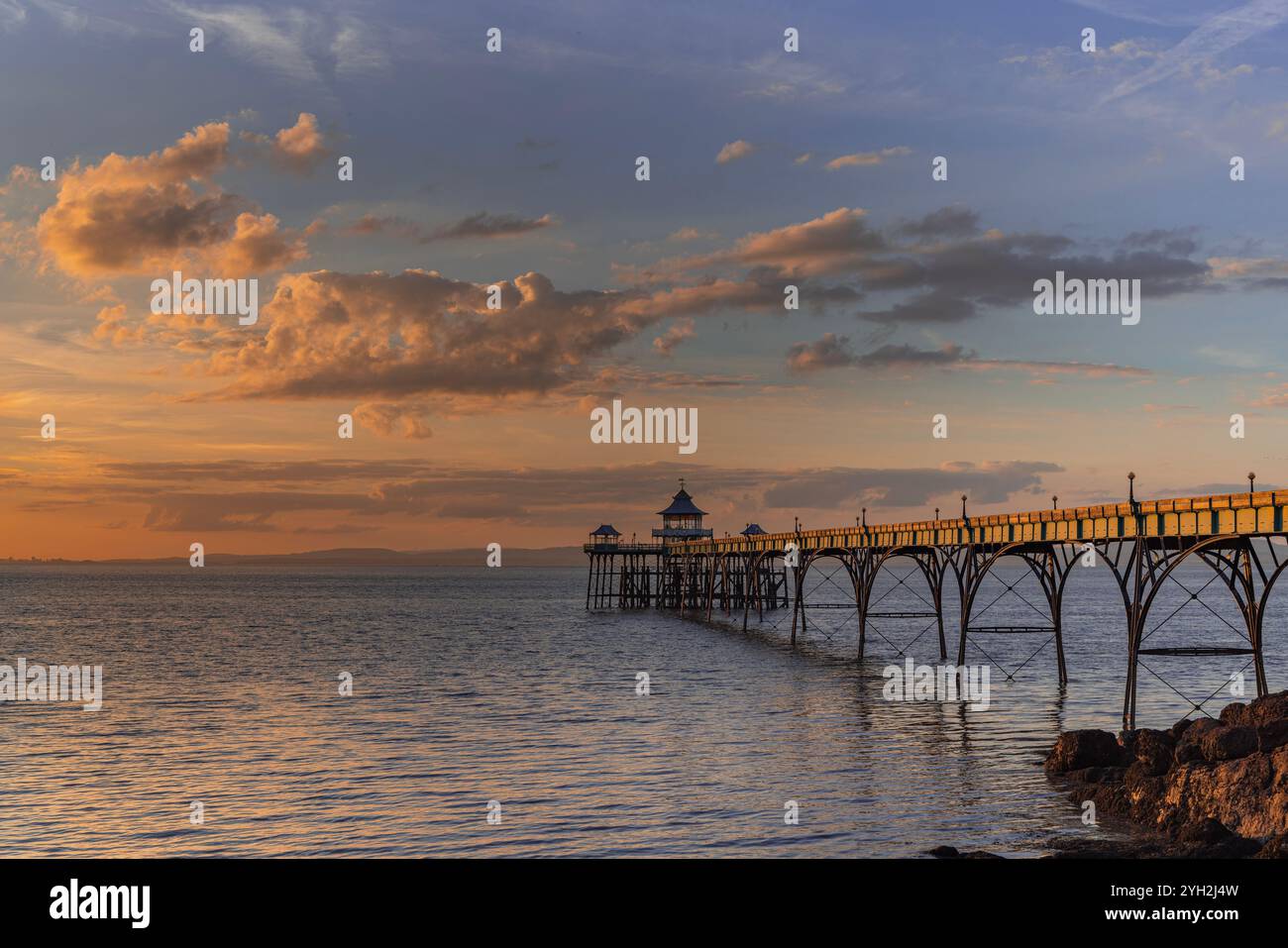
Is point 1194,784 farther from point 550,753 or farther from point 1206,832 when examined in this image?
point 550,753

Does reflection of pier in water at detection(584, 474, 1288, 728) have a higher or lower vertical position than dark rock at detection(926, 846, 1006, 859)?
higher

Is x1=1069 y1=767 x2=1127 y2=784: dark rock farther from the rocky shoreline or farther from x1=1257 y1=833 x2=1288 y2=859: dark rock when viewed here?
x1=1257 y1=833 x2=1288 y2=859: dark rock

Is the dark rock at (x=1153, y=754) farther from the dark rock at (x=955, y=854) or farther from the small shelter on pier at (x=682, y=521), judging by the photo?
the small shelter on pier at (x=682, y=521)

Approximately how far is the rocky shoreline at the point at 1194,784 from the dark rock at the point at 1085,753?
0.9 inches

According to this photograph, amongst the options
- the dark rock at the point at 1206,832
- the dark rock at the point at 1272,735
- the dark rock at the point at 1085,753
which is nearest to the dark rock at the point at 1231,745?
the dark rock at the point at 1272,735

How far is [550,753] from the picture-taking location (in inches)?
1291

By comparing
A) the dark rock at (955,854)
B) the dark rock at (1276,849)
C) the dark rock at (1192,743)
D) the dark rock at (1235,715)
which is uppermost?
the dark rock at (1235,715)

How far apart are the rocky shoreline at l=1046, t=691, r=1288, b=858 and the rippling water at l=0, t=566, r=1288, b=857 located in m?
1.16

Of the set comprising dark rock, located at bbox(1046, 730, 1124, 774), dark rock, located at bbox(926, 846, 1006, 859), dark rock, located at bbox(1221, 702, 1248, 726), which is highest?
dark rock, located at bbox(1221, 702, 1248, 726)

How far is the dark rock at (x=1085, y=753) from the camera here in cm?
2791

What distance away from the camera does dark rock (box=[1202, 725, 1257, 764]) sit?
79.6ft

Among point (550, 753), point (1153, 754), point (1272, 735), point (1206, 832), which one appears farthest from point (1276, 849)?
point (550, 753)

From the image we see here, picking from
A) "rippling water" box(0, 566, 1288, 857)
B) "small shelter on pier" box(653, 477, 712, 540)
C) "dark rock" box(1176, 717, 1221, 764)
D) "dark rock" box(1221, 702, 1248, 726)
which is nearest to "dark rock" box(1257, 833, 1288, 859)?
"rippling water" box(0, 566, 1288, 857)
